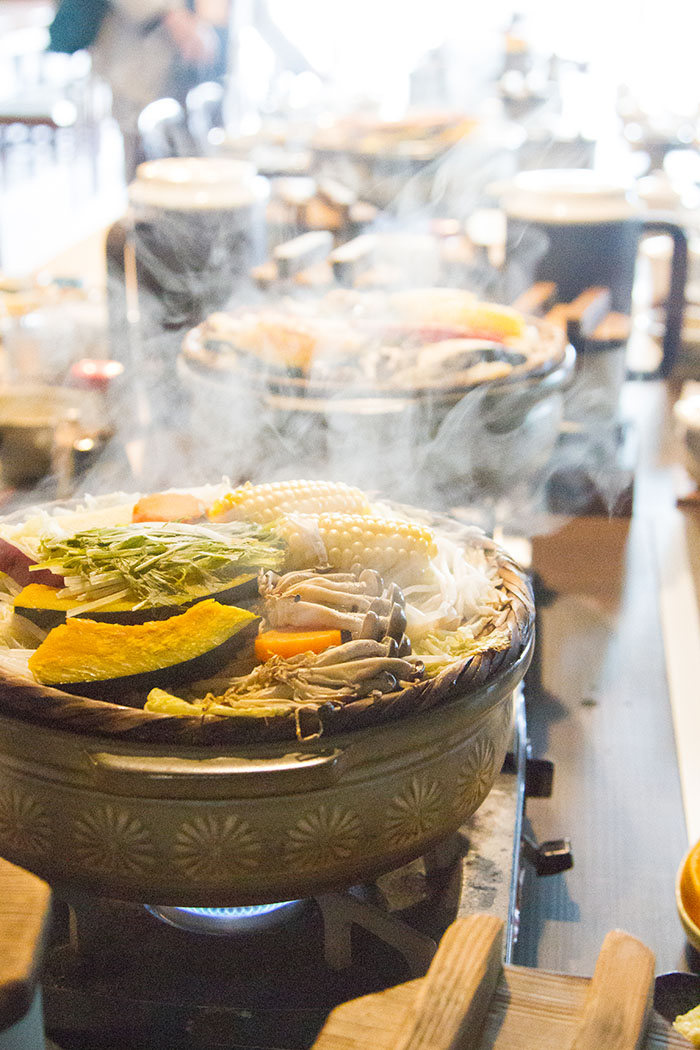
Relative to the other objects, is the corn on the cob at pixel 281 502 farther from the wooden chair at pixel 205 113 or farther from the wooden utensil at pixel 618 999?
the wooden chair at pixel 205 113

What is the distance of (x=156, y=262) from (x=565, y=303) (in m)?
1.74

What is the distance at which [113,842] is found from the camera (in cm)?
128

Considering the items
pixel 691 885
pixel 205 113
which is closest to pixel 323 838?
pixel 691 885

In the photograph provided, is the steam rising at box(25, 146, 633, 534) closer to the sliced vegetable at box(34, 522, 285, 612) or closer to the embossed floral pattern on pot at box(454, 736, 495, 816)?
the sliced vegetable at box(34, 522, 285, 612)

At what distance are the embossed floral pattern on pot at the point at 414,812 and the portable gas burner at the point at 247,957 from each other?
14cm

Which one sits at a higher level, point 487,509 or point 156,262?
point 156,262

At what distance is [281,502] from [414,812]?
2.09 ft

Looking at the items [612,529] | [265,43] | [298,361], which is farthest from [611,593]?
[265,43]

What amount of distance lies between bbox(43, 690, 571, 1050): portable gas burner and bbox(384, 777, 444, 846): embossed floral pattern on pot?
0.45ft

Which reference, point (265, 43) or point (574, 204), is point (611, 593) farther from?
point (265, 43)

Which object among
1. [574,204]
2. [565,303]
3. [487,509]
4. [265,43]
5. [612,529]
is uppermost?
[265,43]

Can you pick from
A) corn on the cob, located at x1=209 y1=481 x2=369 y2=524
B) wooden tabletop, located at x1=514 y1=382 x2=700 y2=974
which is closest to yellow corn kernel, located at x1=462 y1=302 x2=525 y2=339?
wooden tabletop, located at x1=514 y1=382 x2=700 y2=974

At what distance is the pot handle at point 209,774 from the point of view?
1209 mm

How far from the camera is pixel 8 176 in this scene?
1271 centimetres
